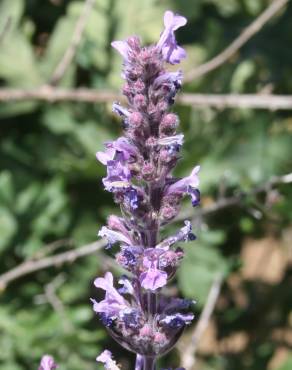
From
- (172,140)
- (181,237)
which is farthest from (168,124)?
(181,237)

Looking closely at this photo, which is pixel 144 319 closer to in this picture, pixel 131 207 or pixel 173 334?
pixel 173 334

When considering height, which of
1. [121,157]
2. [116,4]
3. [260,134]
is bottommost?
[260,134]

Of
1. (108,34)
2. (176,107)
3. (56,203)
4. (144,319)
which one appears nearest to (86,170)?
(56,203)

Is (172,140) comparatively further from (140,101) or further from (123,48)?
(123,48)

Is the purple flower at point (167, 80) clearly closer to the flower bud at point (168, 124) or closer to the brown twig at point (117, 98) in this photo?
the flower bud at point (168, 124)

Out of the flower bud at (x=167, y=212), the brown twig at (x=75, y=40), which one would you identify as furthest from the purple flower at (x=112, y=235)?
the brown twig at (x=75, y=40)

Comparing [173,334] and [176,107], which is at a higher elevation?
[176,107]

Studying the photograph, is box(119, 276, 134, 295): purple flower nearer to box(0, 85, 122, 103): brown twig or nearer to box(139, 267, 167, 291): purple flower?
box(139, 267, 167, 291): purple flower
